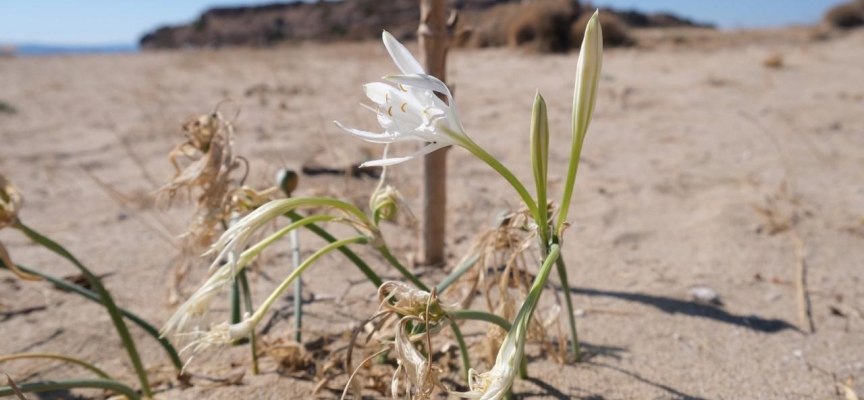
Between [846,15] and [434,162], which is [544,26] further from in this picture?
[434,162]

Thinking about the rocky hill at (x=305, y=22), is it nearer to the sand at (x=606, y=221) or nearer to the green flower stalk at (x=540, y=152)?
the sand at (x=606, y=221)

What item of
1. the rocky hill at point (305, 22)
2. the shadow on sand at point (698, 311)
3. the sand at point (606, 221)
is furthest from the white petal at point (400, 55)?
the rocky hill at point (305, 22)

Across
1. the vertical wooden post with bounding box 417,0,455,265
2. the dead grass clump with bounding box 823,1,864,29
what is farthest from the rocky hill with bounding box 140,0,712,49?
the vertical wooden post with bounding box 417,0,455,265

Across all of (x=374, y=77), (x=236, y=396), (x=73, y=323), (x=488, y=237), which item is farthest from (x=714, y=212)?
(x=374, y=77)

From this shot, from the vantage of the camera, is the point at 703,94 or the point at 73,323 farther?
the point at 703,94

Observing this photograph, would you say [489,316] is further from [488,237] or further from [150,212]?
[150,212]

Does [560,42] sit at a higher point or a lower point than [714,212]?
higher

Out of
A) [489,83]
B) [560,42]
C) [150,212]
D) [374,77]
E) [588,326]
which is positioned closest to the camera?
[588,326]
